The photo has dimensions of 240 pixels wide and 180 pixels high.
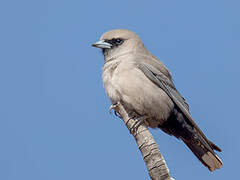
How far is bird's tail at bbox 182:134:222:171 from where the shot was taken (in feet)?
22.2

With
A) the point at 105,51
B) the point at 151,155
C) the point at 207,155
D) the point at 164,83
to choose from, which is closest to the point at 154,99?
the point at 164,83

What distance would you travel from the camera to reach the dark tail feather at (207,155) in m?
6.77

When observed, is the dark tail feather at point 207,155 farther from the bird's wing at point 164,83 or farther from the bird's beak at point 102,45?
the bird's beak at point 102,45

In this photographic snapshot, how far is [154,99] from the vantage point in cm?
699

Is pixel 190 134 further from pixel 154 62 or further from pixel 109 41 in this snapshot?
pixel 109 41

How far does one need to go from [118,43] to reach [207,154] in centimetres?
246

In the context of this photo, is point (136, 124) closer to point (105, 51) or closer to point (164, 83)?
point (164, 83)

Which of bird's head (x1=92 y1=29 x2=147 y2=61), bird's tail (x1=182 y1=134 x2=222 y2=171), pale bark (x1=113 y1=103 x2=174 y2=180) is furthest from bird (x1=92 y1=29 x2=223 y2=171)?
pale bark (x1=113 y1=103 x2=174 y2=180)

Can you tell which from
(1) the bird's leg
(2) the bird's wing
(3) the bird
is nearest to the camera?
(1) the bird's leg

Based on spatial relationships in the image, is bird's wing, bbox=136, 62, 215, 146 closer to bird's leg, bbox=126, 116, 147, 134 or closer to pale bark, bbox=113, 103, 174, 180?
bird's leg, bbox=126, 116, 147, 134

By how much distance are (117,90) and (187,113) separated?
1105 mm

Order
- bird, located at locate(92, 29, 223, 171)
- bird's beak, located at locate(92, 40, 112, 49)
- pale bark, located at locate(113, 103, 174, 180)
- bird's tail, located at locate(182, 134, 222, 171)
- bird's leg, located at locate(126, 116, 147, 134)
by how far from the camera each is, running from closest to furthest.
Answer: pale bark, located at locate(113, 103, 174, 180) < bird's leg, located at locate(126, 116, 147, 134) < bird's tail, located at locate(182, 134, 222, 171) < bird, located at locate(92, 29, 223, 171) < bird's beak, located at locate(92, 40, 112, 49)

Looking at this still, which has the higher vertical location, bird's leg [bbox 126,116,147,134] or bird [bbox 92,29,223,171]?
bird [bbox 92,29,223,171]

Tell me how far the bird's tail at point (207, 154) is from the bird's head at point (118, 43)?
6.44 ft
